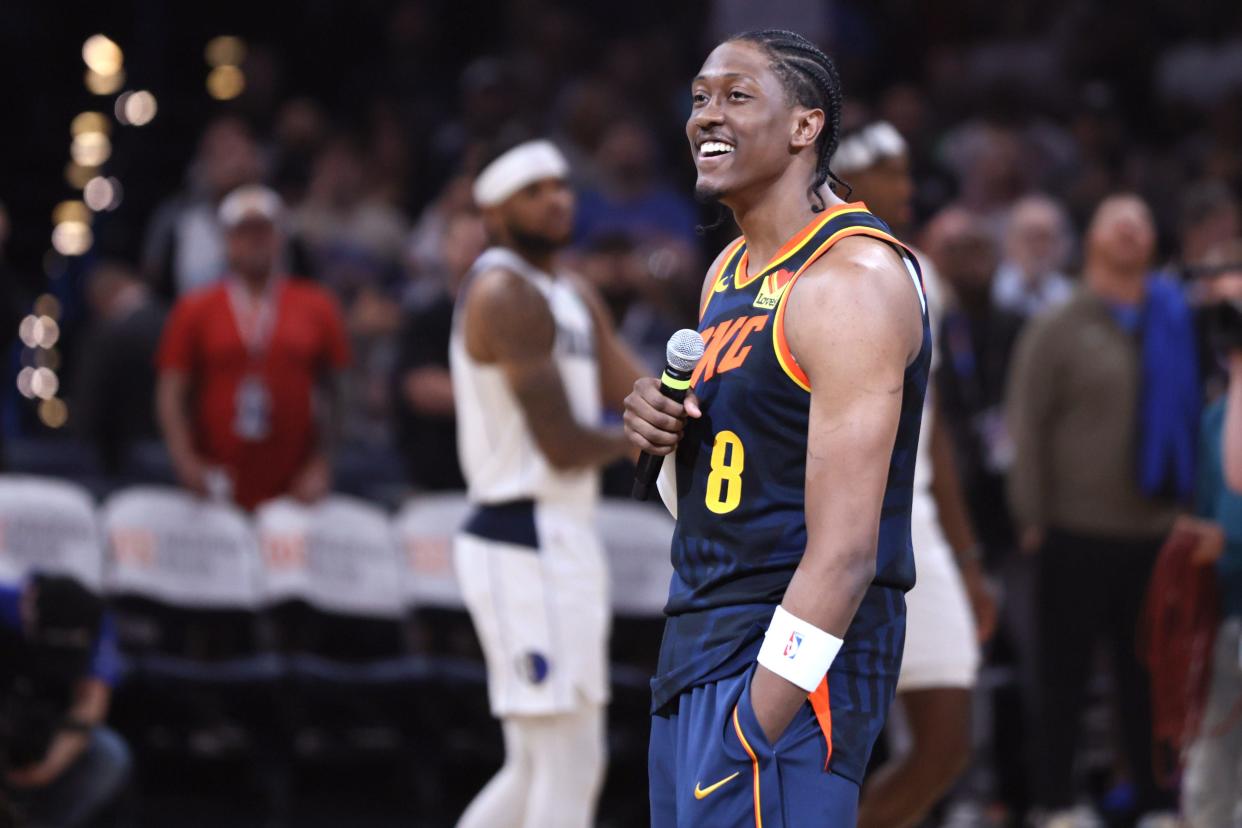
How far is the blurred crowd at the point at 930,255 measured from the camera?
778 centimetres

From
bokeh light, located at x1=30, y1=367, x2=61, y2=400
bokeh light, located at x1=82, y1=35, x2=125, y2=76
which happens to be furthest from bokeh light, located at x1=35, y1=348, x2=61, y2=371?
bokeh light, located at x1=82, y1=35, x2=125, y2=76

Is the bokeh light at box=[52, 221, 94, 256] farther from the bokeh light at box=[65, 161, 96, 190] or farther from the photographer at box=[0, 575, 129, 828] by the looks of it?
the photographer at box=[0, 575, 129, 828]

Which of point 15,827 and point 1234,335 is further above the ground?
point 1234,335

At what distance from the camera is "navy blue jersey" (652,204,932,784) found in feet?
11.9

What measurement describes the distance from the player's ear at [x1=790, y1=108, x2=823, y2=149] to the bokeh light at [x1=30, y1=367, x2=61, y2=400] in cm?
872

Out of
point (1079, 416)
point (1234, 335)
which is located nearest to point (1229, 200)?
point (1079, 416)

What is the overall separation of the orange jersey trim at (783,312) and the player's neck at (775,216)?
0.45 feet

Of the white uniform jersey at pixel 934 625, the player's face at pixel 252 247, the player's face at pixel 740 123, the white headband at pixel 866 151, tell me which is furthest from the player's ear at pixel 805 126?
the player's face at pixel 252 247

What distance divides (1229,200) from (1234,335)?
3.96m

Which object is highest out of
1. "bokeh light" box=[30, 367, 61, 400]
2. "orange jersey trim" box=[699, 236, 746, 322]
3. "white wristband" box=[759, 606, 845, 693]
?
"orange jersey trim" box=[699, 236, 746, 322]

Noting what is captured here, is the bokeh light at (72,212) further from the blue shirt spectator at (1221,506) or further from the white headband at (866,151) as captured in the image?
the blue shirt spectator at (1221,506)

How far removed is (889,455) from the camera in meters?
3.53

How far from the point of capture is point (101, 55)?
1285 centimetres

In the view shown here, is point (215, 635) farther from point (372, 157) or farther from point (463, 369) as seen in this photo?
point (372, 157)
